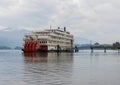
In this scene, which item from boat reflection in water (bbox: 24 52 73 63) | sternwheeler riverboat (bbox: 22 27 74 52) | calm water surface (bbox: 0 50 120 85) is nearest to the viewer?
calm water surface (bbox: 0 50 120 85)

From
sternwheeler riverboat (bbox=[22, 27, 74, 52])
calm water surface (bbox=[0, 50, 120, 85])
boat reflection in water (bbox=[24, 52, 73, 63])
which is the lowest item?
calm water surface (bbox=[0, 50, 120, 85])

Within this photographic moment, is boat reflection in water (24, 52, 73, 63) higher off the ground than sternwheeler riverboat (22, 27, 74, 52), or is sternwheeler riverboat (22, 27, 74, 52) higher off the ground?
sternwheeler riverboat (22, 27, 74, 52)

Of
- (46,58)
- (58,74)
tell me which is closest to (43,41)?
(46,58)

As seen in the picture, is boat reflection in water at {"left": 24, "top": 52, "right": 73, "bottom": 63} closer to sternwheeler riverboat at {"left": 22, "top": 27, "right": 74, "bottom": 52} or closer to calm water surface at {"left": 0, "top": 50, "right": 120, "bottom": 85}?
calm water surface at {"left": 0, "top": 50, "right": 120, "bottom": 85}

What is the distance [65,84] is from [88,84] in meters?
2.24

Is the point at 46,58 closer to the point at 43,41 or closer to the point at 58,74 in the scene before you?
the point at 58,74

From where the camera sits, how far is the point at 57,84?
3091 cm

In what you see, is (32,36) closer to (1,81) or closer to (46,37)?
(46,37)

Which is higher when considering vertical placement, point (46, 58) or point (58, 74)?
point (46, 58)

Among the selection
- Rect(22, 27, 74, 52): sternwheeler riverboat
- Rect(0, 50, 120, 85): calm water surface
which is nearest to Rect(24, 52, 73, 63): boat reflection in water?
Rect(0, 50, 120, 85): calm water surface

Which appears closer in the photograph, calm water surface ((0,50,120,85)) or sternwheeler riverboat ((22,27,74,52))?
calm water surface ((0,50,120,85))

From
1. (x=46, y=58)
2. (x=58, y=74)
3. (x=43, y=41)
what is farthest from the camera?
(x=43, y=41)

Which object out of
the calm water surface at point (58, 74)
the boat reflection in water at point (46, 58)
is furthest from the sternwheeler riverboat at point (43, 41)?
the calm water surface at point (58, 74)

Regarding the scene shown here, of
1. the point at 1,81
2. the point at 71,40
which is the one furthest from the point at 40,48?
the point at 1,81
